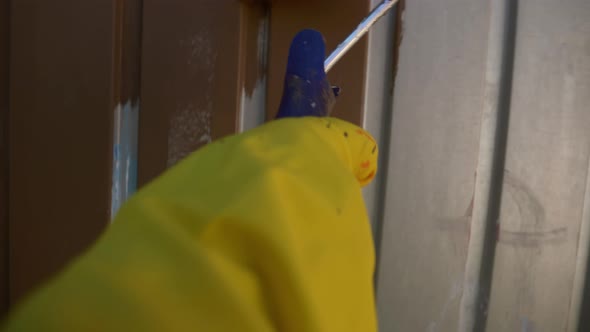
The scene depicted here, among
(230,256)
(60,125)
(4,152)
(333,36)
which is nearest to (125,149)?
(60,125)

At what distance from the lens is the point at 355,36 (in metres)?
0.61

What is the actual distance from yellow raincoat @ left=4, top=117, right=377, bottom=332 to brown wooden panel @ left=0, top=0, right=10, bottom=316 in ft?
2.54

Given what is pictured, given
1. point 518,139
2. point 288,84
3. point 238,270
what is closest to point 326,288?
point 238,270

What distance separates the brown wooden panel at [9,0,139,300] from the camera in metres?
0.78

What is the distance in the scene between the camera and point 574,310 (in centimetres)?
80

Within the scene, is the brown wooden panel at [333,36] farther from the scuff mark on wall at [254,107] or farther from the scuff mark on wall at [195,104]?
the scuff mark on wall at [195,104]

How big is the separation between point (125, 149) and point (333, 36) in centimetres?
50

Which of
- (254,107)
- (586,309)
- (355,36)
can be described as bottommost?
(586,309)

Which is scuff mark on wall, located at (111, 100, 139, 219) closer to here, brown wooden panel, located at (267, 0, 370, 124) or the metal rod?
brown wooden panel, located at (267, 0, 370, 124)

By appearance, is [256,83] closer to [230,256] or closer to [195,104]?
[195,104]

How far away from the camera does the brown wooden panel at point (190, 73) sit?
743mm

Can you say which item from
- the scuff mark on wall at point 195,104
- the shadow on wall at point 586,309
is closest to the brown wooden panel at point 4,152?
the scuff mark on wall at point 195,104

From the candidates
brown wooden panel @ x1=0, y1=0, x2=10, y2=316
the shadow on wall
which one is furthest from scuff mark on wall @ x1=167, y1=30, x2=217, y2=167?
the shadow on wall

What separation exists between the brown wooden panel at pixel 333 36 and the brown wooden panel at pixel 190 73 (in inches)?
2.0
